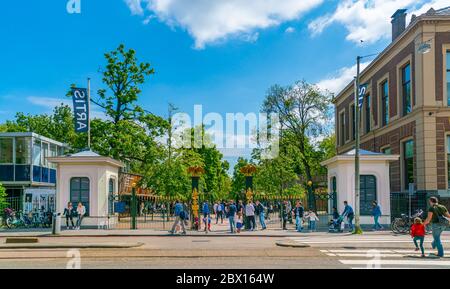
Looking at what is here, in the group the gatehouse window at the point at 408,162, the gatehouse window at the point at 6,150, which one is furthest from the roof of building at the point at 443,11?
the gatehouse window at the point at 6,150

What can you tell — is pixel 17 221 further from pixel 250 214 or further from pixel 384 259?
pixel 384 259

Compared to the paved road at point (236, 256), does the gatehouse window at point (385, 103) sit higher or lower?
higher

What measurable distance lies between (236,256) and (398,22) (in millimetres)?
29433

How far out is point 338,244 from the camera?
17984mm

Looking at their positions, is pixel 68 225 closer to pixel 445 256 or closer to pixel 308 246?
pixel 308 246

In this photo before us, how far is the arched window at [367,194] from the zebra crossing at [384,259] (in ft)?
34.6

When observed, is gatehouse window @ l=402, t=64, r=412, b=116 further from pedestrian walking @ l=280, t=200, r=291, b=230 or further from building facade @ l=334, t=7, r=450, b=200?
pedestrian walking @ l=280, t=200, r=291, b=230

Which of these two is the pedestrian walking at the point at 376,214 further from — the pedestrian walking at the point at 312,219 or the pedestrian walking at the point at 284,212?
the pedestrian walking at the point at 284,212

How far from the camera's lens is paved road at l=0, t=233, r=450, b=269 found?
12609mm

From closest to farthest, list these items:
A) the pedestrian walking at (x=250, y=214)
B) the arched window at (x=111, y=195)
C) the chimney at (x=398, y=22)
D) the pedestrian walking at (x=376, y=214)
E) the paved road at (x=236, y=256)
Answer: the paved road at (x=236, y=256)
the pedestrian walking at (x=376, y=214)
the pedestrian walking at (x=250, y=214)
the arched window at (x=111, y=195)
the chimney at (x=398, y=22)

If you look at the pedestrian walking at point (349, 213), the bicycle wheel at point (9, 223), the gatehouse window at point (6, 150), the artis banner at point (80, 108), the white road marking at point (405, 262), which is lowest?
the bicycle wheel at point (9, 223)

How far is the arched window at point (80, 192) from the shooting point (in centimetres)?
2656

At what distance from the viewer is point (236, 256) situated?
14594mm
